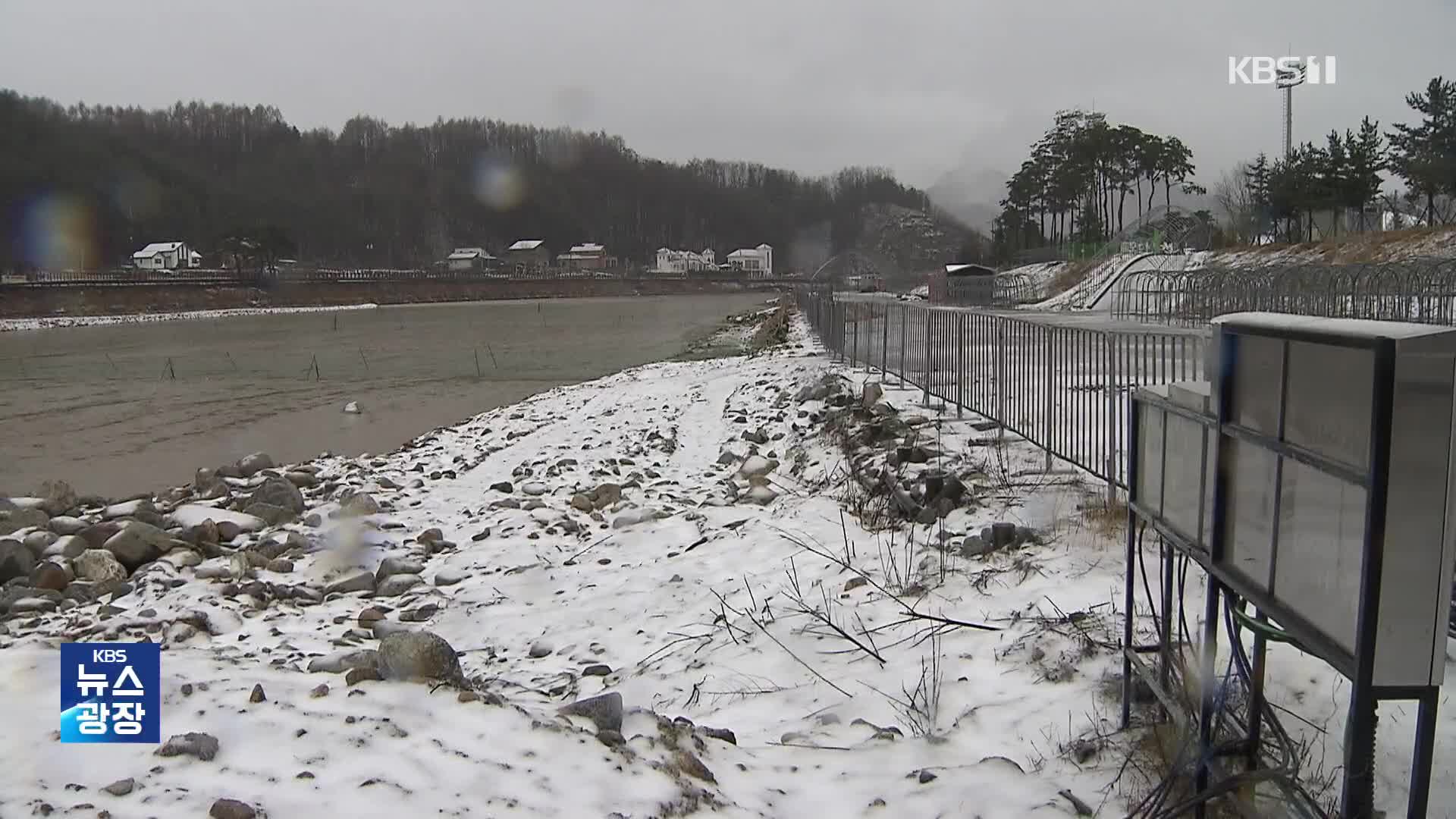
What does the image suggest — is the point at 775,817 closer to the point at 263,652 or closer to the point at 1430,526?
the point at 1430,526

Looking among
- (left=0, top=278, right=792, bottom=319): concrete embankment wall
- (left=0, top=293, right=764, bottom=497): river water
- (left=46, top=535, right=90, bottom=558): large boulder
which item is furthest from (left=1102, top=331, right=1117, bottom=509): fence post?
(left=0, top=278, right=792, bottom=319): concrete embankment wall

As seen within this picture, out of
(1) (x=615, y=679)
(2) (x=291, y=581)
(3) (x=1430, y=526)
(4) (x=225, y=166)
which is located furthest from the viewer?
(4) (x=225, y=166)

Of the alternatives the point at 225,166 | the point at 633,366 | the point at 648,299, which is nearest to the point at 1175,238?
the point at 633,366

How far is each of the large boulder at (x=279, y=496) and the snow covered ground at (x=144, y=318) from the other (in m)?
79.0

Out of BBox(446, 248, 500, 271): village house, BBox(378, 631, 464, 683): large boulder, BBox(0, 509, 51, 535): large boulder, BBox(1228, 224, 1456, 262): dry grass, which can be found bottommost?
BBox(0, 509, 51, 535): large boulder

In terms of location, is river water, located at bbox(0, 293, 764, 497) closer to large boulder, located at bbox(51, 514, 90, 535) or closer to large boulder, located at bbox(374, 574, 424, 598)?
large boulder, located at bbox(51, 514, 90, 535)

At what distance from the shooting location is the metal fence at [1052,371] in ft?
27.0

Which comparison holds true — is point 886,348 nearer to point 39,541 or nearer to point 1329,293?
point 39,541

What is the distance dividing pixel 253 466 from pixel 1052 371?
36.9ft

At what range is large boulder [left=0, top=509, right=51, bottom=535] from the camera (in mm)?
11133

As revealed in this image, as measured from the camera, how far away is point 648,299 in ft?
455

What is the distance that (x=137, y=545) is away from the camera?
31.0 ft

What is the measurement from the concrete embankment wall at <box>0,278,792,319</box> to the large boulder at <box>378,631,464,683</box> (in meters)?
98.9

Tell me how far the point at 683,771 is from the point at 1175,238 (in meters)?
65.5
